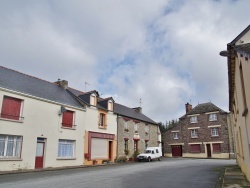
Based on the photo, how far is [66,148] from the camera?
21219mm

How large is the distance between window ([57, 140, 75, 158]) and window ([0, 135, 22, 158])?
389cm

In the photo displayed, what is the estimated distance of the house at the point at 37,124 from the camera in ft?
55.0

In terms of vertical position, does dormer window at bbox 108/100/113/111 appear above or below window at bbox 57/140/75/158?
above

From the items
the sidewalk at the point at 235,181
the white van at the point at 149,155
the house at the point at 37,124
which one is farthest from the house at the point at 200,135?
the sidewalk at the point at 235,181

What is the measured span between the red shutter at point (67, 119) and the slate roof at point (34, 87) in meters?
0.85

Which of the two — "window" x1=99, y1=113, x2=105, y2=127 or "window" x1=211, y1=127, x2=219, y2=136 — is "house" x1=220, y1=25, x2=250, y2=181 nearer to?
"window" x1=99, y1=113, x2=105, y2=127

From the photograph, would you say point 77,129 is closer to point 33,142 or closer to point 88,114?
point 88,114

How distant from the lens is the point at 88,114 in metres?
24.1

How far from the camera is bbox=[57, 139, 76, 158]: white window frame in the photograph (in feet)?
67.7

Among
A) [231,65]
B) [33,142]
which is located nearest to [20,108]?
[33,142]

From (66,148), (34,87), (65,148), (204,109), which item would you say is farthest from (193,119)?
(34,87)

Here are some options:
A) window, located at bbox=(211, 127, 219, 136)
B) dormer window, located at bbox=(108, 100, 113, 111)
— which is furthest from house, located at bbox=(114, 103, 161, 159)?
window, located at bbox=(211, 127, 219, 136)

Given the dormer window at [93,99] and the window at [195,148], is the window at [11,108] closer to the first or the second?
the dormer window at [93,99]

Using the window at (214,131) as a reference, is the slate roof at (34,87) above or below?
above
